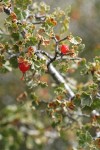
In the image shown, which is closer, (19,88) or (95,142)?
(95,142)

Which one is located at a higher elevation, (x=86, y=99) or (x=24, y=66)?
(x=24, y=66)

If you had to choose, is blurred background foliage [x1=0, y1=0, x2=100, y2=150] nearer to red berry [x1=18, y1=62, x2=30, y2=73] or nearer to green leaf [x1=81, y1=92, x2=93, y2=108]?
red berry [x1=18, y1=62, x2=30, y2=73]

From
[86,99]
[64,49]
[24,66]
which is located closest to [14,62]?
[24,66]

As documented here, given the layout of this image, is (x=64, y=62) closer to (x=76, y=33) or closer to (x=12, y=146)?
(x=12, y=146)

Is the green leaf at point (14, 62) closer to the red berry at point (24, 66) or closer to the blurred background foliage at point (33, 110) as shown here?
the red berry at point (24, 66)

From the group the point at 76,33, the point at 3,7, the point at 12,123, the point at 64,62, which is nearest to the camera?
the point at 3,7

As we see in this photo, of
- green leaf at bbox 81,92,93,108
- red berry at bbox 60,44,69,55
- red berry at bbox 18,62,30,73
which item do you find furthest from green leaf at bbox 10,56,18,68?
green leaf at bbox 81,92,93,108

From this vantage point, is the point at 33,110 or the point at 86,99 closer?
the point at 86,99

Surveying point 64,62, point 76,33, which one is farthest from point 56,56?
point 76,33

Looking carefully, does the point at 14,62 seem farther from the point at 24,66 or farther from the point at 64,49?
the point at 64,49
